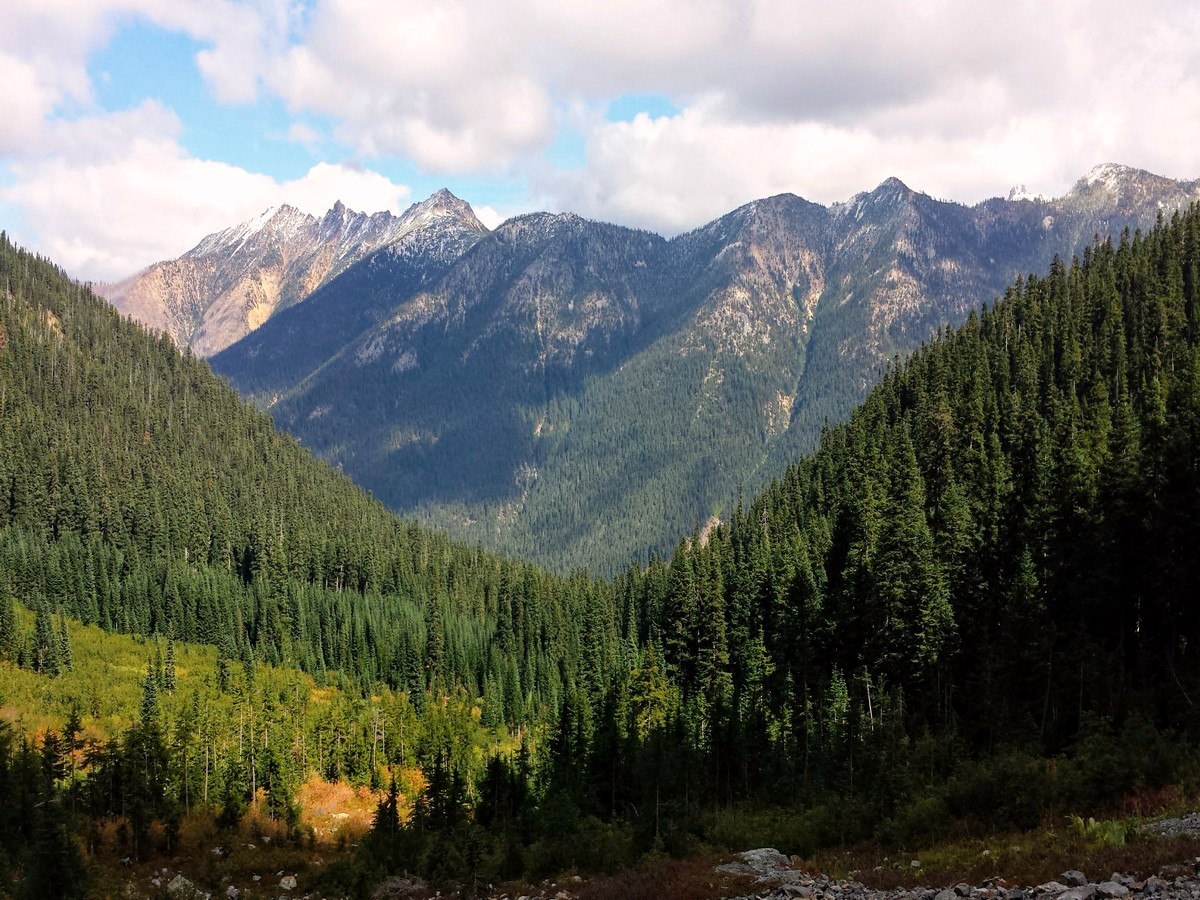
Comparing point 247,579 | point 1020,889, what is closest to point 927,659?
point 1020,889

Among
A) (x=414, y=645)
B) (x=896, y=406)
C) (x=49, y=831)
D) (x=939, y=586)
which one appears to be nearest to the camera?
(x=49, y=831)

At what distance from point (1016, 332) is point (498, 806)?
132 m

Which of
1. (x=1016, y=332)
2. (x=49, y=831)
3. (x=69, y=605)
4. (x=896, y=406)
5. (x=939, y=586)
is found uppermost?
(x=1016, y=332)

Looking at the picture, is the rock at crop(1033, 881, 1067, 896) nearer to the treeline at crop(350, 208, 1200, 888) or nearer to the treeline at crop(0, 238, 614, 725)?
the treeline at crop(350, 208, 1200, 888)

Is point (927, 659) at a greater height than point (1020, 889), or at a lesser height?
greater

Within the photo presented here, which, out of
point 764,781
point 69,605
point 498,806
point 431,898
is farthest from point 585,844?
point 69,605

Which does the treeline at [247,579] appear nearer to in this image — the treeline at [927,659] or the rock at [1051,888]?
the treeline at [927,659]

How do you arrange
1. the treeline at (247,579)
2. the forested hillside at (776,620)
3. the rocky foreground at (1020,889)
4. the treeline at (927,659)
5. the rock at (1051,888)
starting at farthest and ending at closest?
the treeline at (247,579), the forested hillside at (776,620), the treeline at (927,659), the rock at (1051,888), the rocky foreground at (1020,889)

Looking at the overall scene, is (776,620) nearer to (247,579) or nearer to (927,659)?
(927,659)

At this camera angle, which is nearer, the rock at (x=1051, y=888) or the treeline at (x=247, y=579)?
the rock at (x=1051, y=888)

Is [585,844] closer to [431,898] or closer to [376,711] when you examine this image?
[431,898]

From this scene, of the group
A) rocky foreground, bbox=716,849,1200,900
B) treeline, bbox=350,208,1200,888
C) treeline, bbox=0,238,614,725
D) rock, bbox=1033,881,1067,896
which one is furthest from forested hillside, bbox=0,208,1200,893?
rock, bbox=1033,881,1067,896

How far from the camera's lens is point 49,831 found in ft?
128

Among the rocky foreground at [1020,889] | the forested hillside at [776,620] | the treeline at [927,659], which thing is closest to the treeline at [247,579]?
the forested hillside at [776,620]
